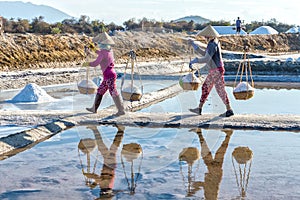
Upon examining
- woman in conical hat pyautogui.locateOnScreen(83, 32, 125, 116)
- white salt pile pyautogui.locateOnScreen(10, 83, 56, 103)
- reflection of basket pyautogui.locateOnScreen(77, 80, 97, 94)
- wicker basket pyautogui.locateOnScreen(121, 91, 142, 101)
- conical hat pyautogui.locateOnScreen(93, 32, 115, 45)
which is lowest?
white salt pile pyautogui.locateOnScreen(10, 83, 56, 103)

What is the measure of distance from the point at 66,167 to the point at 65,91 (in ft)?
23.5

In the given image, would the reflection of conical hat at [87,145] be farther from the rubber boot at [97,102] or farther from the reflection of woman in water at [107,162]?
the rubber boot at [97,102]

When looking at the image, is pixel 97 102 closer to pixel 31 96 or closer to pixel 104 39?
pixel 104 39

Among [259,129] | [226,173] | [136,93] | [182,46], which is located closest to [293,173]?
[226,173]

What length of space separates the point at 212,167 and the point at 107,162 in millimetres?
1044

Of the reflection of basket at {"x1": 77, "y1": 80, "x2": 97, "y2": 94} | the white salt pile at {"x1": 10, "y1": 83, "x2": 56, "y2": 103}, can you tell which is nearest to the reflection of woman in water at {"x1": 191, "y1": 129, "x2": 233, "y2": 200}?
the reflection of basket at {"x1": 77, "y1": 80, "x2": 97, "y2": 94}

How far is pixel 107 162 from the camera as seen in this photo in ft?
16.5

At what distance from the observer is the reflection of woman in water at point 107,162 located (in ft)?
13.8

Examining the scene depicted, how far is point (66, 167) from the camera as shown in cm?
483

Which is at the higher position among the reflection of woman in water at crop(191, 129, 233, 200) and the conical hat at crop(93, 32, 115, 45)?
the conical hat at crop(93, 32, 115, 45)

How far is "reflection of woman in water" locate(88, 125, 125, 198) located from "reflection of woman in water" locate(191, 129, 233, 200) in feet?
2.64

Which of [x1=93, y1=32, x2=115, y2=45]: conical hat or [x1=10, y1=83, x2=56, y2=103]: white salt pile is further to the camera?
[x1=10, y1=83, x2=56, y2=103]: white salt pile

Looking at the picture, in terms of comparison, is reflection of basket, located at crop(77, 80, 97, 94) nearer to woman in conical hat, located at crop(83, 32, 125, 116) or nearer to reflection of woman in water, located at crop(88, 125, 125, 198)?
woman in conical hat, located at crop(83, 32, 125, 116)

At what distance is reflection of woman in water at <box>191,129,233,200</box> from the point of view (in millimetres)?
4101
